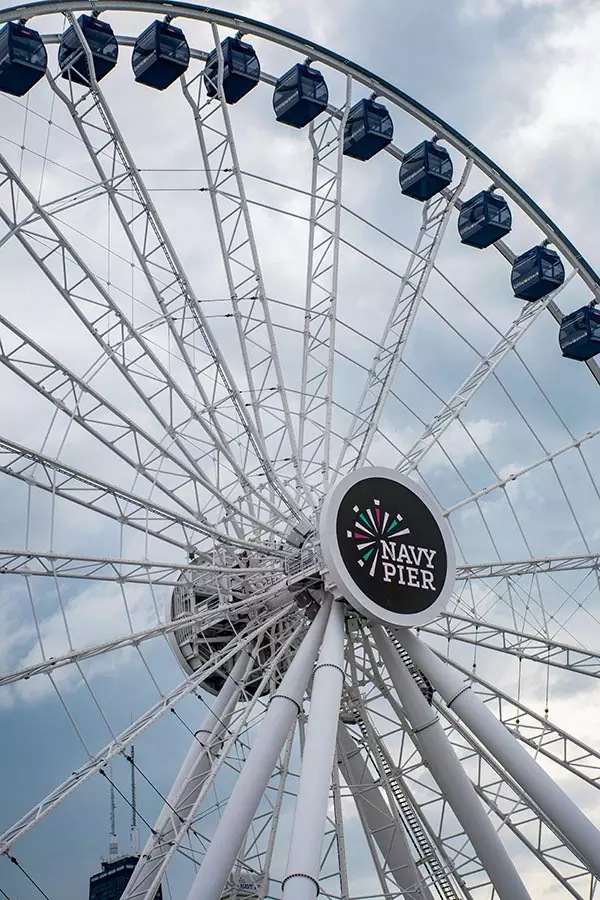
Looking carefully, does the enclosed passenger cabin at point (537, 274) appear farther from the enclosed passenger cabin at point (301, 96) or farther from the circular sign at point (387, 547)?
the circular sign at point (387, 547)

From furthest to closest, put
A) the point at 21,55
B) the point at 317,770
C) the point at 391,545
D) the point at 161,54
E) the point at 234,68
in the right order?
the point at 234,68
the point at 161,54
the point at 21,55
the point at 391,545
the point at 317,770

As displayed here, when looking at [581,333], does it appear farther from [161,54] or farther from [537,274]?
[161,54]

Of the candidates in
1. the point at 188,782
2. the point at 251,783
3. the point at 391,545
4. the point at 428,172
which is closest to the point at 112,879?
the point at 188,782

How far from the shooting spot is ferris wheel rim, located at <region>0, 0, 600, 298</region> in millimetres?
31875

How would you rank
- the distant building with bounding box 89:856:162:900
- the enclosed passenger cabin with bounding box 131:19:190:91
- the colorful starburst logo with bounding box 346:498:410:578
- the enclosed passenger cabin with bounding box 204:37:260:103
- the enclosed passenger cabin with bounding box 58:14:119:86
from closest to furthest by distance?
the colorful starburst logo with bounding box 346:498:410:578
the enclosed passenger cabin with bounding box 58:14:119:86
the enclosed passenger cabin with bounding box 131:19:190:91
the enclosed passenger cabin with bounding box 204:37:260:103
the distant building with bounding box 89:856:162:900

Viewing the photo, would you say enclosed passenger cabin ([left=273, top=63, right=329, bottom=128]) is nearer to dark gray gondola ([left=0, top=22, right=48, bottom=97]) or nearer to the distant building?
dark gray gondola ([left=0, top=22, right=48, bottom=97])

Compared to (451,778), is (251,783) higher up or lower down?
higher up

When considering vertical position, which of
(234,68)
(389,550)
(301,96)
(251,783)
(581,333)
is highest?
(234,68)

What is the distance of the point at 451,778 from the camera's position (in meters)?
29.2

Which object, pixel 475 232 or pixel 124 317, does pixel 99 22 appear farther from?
pixel 475 232

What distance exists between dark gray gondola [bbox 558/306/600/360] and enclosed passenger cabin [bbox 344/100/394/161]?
757 cm

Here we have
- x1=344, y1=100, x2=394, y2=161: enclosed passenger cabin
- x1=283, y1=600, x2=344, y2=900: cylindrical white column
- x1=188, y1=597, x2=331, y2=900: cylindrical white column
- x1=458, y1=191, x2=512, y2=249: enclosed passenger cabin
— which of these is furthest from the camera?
x1=458, y1=191, x2=512, y2=249: enclosed passenger cabin

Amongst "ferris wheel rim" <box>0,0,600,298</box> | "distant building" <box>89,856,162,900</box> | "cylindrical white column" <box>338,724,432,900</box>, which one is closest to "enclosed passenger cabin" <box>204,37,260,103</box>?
"ferris wheel rim" <box>0,0,600,298</box>

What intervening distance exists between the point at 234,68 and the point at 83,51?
491 cm
